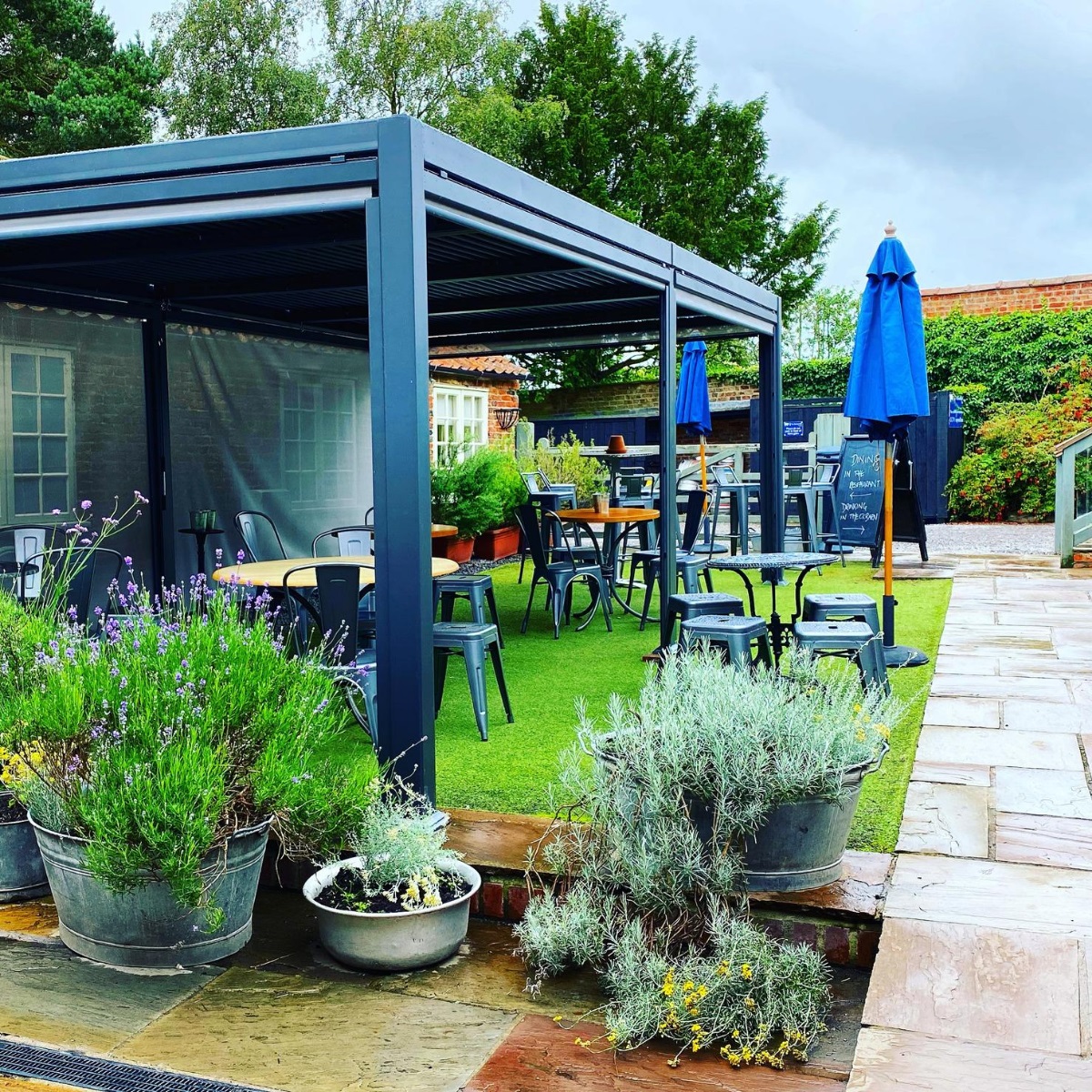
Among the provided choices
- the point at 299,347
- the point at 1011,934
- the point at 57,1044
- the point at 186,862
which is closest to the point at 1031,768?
the point at 1011,934

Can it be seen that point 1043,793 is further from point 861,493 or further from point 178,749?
point 861,493

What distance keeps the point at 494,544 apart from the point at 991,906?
901 cm

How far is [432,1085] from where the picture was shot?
2.41m

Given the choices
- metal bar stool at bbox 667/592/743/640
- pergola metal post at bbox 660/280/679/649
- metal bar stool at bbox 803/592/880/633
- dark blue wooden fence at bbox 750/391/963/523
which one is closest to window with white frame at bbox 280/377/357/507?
pergola metal post at bbox 660/280/679/649

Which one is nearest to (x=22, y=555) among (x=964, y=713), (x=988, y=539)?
(x=964, y=713)

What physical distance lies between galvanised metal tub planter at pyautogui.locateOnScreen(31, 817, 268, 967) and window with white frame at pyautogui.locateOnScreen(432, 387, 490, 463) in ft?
28.8

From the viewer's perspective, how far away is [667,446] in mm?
5969

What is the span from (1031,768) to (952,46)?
26.3 metres

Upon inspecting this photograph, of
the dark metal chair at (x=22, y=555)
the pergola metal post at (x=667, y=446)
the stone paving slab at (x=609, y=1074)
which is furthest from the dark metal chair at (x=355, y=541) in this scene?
the stone paving slab at (x=609, y=1074)

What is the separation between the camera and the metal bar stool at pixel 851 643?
461cm

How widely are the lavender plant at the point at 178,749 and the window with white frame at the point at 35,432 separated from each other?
3722 mm

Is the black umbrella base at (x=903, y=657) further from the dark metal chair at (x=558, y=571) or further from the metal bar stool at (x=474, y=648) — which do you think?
the metal bar stool at (x=474, y=648)

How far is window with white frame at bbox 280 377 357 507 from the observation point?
8.86 metres

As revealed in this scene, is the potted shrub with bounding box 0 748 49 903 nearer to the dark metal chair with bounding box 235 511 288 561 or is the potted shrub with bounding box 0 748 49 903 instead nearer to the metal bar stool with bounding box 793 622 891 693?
the metal bar stool with bounding box 793 622 891 693
